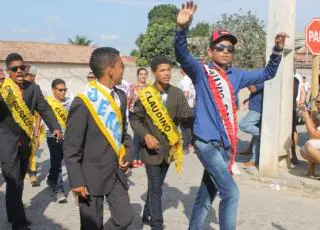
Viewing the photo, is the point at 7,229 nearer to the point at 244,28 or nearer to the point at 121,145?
the point at 121,145

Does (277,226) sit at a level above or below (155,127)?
below

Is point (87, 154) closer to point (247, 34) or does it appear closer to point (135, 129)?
point (135, 129)

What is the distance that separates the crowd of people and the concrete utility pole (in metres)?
2.38

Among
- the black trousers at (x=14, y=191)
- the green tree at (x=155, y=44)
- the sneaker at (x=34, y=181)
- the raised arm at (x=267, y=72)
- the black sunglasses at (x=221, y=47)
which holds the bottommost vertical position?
the sneaker at (x=34, y=181)

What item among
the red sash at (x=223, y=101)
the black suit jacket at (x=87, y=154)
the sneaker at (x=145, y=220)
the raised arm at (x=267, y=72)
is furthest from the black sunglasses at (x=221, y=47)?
the sneaker at (x=145, y=220)

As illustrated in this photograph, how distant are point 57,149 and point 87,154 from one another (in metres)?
3.34

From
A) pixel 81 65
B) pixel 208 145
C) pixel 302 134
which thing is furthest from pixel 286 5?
pixel 81 65

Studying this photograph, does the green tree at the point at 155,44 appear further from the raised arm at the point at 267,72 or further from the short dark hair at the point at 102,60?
the short dark hair at the point at 102,60

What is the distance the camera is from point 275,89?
25.0ft

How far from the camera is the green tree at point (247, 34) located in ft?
76.8

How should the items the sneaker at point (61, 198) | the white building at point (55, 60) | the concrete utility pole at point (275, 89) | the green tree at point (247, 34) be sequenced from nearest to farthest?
the sneaker at point (61, 198)
the concrete utility pole at point (275, 89)
the green tree at point (247, 34)
the white building at point (55, 60)

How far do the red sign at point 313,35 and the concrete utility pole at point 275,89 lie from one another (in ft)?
1.05

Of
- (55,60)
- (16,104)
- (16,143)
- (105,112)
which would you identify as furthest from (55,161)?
(55,60)

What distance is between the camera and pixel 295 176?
7590 mm
